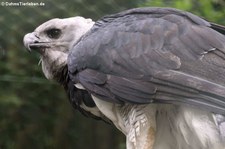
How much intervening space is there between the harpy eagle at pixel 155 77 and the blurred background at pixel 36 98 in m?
1.08

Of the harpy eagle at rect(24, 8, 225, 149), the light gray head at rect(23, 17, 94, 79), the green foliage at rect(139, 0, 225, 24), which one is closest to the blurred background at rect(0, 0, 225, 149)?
the green foliage at rect(139, 0, 225, 24)

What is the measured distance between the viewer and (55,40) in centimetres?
268

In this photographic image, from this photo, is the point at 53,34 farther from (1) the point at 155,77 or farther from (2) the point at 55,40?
(1) the point at 155,77

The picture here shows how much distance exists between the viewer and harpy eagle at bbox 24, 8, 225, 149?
86.9 inches

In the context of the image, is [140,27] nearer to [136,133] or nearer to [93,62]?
[93,62]

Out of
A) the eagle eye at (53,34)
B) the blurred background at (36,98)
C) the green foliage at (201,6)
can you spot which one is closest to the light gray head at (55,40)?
the eagle eye at (53,34)

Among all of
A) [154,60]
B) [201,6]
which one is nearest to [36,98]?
[201,6]

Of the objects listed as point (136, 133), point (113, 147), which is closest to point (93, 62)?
point (136, 133)

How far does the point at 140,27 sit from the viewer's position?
2408 millimetres

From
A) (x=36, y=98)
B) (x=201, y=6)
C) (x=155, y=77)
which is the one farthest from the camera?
(x=36, y=98)

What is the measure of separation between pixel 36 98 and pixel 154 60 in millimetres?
1813

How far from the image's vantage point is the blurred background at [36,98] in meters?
3.64

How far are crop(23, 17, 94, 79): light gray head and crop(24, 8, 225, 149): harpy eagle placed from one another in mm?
92

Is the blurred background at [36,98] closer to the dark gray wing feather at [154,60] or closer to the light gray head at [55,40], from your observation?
the light gray head at [55,40]
